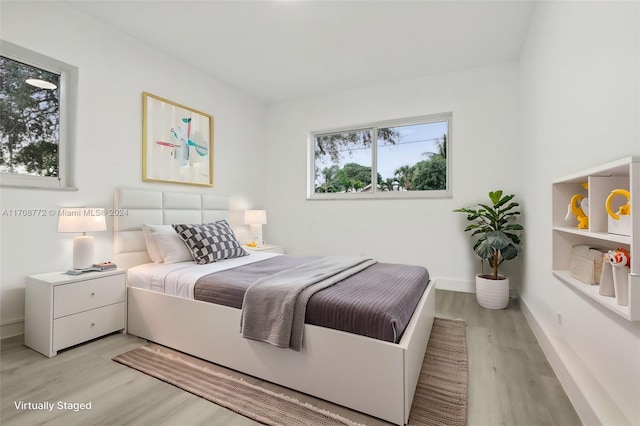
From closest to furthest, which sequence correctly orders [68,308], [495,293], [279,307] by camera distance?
[279,307]
[68,308]
[495,293]

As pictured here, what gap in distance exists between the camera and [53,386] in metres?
1.75

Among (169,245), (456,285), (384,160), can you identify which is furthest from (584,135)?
(169,245)

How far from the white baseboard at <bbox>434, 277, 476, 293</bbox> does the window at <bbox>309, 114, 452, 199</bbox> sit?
1.07 meters

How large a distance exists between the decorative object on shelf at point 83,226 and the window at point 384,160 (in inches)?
113

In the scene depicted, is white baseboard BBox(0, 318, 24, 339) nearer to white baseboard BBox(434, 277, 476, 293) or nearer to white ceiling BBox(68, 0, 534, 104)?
white ceiling BBox(68, 0, 534, 104)

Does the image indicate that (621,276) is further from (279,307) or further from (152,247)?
(152,247)

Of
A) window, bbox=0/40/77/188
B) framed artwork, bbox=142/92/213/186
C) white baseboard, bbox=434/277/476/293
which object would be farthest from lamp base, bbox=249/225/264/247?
white baseboard, bbox=434/277/476/293

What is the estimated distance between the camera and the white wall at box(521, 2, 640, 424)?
1.21 m

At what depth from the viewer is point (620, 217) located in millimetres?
1191

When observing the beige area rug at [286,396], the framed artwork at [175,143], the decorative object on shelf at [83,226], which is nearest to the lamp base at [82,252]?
the decorative object on shelf at [83,226]

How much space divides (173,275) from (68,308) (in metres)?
0.71

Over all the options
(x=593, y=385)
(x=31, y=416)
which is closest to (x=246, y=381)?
(x=31, y=416)

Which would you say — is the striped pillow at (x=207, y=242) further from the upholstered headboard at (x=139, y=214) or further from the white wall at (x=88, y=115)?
the white wall at (x=88, y=115)

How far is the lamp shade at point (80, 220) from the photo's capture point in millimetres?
2244
